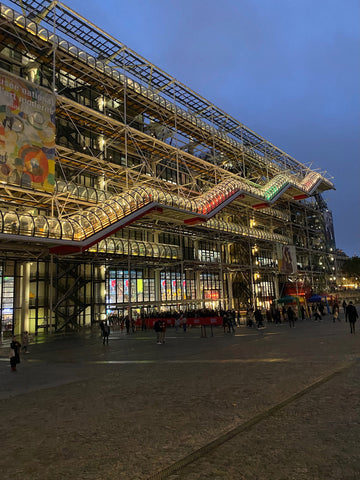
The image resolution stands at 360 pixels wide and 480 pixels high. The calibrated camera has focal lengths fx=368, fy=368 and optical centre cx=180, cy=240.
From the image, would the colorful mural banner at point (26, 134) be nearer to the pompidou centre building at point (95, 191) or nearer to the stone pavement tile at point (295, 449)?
the pompidou centre building at point (95, 191)

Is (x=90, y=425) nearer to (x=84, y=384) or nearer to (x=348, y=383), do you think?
(x=84, y=384)

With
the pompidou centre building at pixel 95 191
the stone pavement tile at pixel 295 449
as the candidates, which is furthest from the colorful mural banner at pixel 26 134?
the stone pavement tile at pixel 295 449

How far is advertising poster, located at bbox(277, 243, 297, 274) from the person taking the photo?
4328cm

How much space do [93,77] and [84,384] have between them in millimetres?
24852

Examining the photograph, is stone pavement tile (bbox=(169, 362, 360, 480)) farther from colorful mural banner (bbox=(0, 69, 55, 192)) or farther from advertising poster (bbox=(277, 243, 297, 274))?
advertising poster (bbox=(277, 243, 297, 274))

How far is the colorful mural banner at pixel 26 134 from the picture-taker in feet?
66.8

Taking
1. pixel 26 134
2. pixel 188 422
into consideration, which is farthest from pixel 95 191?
pixel 188 422

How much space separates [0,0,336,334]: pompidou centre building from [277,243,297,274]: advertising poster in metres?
0.15

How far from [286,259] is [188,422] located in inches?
1580

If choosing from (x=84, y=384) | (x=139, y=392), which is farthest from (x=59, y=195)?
(x=139, y=392)

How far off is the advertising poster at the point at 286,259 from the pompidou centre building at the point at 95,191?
15 cm

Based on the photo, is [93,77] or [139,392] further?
[93,77]

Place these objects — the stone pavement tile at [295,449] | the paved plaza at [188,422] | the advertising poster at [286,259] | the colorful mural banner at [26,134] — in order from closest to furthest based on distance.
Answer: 1. the stone pavement tile at [295,449]
2. the paved plaza at [188,422]
3. the colorful mural banner at [26,134]
4. the advertising poster at [286,259]

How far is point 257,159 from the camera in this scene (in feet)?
158
